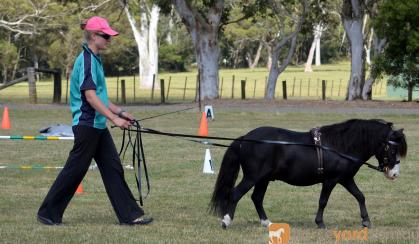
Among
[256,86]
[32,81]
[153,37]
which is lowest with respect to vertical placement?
[256,86]

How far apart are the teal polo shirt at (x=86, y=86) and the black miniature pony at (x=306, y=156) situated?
148 cm

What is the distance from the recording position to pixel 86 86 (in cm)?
945

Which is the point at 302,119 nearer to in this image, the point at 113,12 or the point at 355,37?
the point at 355,37

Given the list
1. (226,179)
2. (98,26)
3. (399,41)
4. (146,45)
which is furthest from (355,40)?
(146,45)

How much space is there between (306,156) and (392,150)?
91 cm

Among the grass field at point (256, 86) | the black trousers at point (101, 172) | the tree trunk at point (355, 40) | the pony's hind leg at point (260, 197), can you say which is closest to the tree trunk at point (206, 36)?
the tree trunk at point (355, 40)

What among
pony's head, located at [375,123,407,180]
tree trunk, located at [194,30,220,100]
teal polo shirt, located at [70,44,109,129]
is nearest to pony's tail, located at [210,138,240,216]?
teal polo shirt, located at [70,44,109,129]

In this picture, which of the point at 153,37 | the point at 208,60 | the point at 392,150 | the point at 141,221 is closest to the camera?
the point at 392,150

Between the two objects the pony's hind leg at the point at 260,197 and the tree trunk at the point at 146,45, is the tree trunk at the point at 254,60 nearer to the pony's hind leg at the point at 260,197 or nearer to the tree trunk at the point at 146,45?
the tree trunk at the point at 146,45

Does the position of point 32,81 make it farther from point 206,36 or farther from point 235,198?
point 235,198

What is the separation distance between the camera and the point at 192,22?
41281 mm

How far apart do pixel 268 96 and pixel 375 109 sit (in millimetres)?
9407

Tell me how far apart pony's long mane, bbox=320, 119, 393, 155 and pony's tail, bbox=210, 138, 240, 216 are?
0.96 metres

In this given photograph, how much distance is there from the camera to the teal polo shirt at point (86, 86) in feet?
31.2
